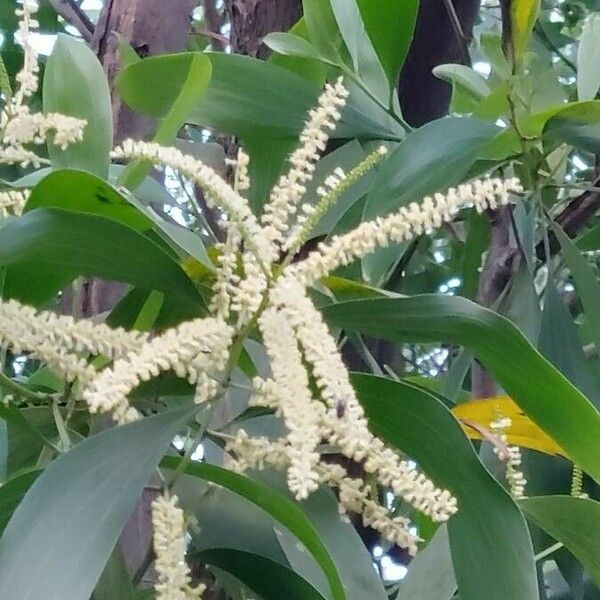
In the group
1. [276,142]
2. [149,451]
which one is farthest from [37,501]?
[276,142]

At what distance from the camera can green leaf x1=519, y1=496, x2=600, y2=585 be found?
494 mm

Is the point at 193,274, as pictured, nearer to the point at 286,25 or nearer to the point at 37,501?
the point at 37,501

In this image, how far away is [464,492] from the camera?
477 mm

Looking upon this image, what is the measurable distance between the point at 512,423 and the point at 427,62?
1.61 ft

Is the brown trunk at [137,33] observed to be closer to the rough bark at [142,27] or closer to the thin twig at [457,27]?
the rough bark at [142,27]

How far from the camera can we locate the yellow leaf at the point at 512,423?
0.59 m

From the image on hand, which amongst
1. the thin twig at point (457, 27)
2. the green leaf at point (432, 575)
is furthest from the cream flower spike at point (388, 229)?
the thin twig at point (457, 27)

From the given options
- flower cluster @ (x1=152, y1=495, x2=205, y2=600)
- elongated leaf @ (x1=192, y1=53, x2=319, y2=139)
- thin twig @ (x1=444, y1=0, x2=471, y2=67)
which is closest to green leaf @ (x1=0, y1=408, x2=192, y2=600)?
flower cluster @ (x1=152, y1=495, x2=205, y2=600)

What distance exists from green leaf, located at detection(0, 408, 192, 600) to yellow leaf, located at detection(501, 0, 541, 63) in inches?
12.6

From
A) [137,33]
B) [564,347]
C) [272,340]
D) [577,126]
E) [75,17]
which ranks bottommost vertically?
[272,340]

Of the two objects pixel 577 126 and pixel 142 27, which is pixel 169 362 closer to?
pixel 577 126

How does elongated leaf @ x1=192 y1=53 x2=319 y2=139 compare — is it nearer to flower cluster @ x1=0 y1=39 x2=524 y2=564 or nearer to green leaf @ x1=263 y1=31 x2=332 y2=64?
green leaf @ x1=263 y1=31 x2=332 y2=64

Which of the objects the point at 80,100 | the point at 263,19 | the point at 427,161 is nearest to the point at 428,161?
the point at 427,161

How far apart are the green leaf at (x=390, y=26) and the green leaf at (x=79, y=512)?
0.31m
